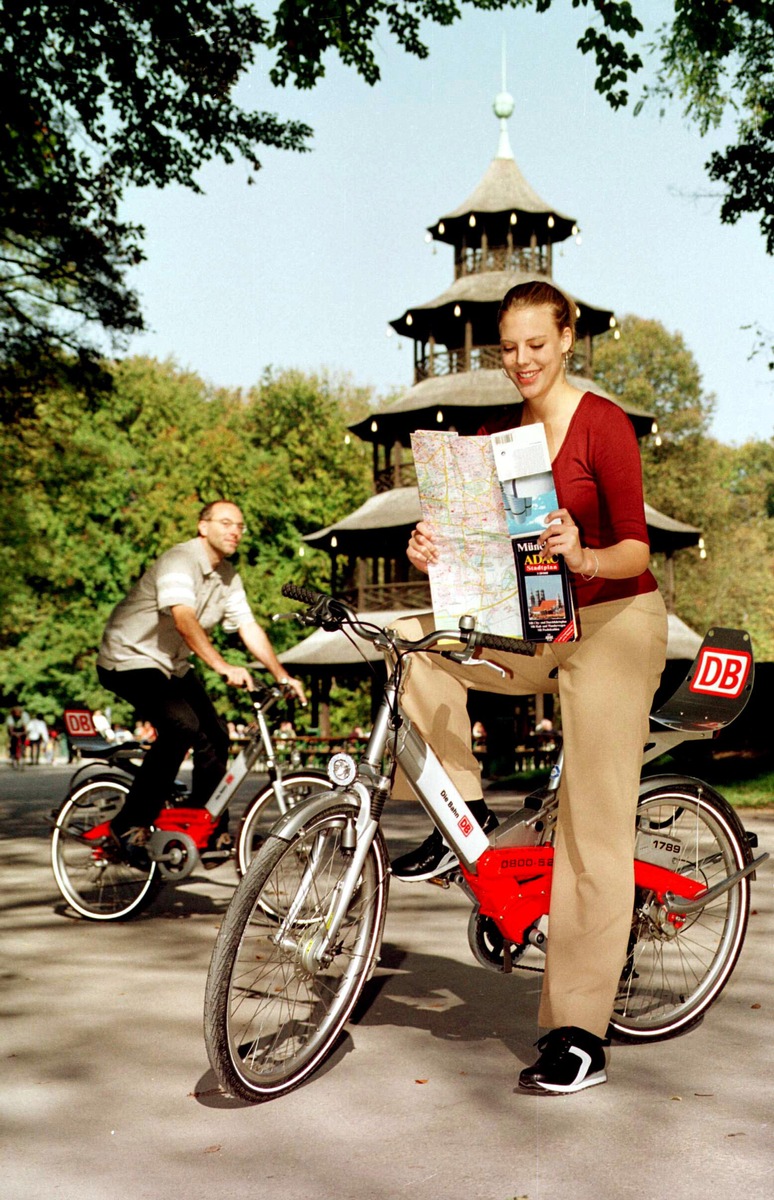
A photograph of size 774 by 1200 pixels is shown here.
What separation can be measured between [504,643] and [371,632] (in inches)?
15.7

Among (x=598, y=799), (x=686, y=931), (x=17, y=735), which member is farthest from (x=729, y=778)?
(x=17, y=735)

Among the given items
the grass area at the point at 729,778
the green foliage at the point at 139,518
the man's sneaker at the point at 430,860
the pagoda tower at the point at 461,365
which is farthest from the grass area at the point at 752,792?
the green foliage at the point at 139,518

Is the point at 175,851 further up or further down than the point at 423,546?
further down

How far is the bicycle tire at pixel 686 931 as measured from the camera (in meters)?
4.34

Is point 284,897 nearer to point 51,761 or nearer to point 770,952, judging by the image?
point 770,952

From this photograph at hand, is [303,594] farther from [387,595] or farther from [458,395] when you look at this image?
[387,595]

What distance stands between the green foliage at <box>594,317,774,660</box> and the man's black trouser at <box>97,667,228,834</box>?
4935 cm

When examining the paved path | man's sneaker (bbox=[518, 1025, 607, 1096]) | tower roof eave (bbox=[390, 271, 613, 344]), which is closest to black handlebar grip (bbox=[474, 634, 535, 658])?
man's sneaker (bbox=[518, 1025, 607, 1096])

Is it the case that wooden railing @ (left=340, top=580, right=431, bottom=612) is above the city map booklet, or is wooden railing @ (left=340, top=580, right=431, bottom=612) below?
above

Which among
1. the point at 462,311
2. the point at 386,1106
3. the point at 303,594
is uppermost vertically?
the point at 462,311

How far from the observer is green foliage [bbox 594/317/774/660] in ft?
186

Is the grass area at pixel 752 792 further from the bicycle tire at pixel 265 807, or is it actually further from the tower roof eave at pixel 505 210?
the tower roof eave at pixel 505 210

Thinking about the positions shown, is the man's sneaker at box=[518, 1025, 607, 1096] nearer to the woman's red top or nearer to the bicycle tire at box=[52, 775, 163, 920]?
the woman's red top

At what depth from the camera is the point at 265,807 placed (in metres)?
6.67
